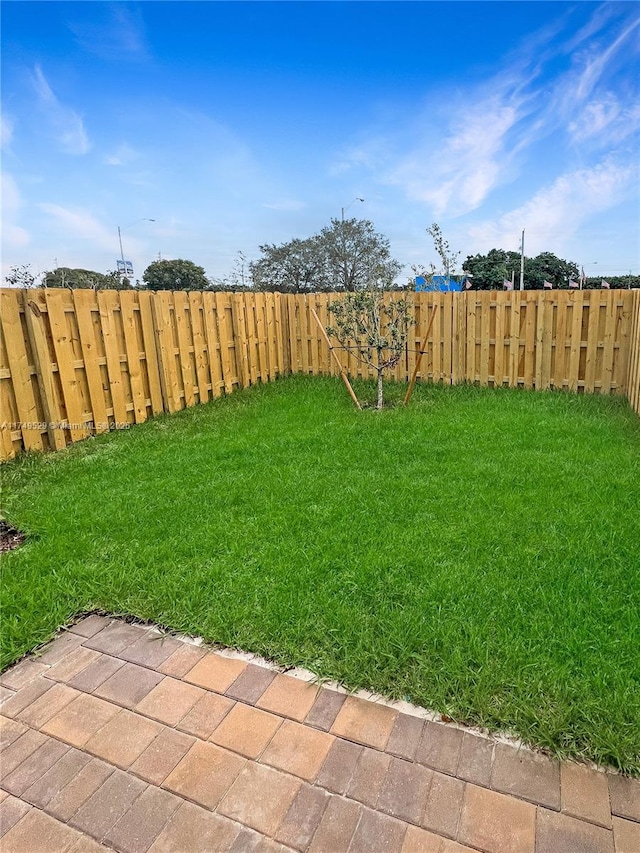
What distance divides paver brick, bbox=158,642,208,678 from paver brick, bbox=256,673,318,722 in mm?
384

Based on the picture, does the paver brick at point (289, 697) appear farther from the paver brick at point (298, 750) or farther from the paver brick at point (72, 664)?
the paver brick at point (72, 664)

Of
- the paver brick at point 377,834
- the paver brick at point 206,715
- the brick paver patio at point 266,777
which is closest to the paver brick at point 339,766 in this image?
the brick paver patio at point 266,777

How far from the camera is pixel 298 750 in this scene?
1602 millimetres

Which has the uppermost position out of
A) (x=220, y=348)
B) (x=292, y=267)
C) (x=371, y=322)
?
(x=292, y=267)

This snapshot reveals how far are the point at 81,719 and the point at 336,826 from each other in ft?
3.45

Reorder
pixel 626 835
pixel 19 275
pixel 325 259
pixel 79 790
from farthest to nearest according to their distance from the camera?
pixel 325 259, pixel 19 275, pixel 79 790, pixel 626 835

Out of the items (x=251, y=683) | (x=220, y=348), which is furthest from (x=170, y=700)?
(x=220, y=348)

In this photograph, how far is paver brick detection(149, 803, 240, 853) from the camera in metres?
1.31

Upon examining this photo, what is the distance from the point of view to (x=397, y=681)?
186cm

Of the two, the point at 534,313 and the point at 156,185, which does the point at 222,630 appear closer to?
the point at 534,313

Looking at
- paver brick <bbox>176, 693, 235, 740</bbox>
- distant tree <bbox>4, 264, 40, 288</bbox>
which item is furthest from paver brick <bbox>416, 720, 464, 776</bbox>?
distant tree <bbox>4, 264, 40, 288</bbox>

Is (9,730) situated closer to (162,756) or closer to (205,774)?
(162,756)

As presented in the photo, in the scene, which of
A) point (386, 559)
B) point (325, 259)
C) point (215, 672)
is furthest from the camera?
point (325, 259)

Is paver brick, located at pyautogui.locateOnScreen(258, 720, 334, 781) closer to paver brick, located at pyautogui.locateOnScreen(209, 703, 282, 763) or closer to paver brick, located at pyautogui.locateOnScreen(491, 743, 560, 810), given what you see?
→ paver brick, located at pyautogui.locateOnScreen(209, 703, 282, 763)
